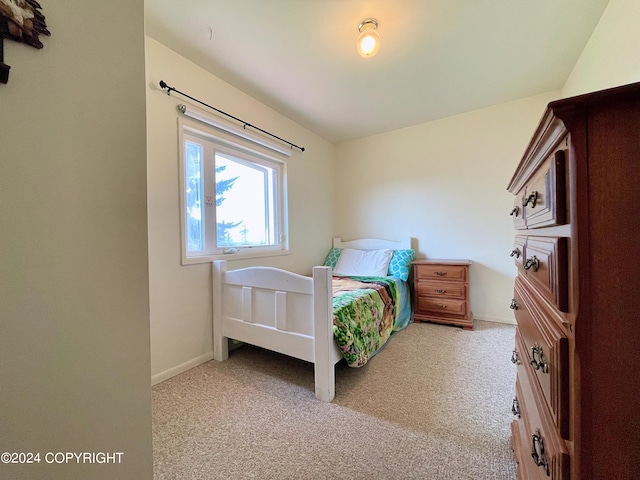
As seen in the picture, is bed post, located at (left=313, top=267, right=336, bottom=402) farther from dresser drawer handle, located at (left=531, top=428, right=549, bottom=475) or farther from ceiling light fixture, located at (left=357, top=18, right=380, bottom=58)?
ceiling light fixture, located at (left=357, top=18, right=380, bottom=58)

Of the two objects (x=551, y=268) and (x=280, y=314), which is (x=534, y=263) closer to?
(x=551, y=268)

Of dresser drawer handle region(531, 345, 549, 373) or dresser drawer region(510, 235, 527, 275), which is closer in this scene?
dresser drawer handle region(531, 345, 549, 373)

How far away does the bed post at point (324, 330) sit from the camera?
1506 mm

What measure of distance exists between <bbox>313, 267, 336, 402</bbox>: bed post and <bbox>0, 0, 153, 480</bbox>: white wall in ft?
3.14

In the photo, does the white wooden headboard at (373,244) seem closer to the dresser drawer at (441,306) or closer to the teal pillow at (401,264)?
the teal pillow at (401,264)

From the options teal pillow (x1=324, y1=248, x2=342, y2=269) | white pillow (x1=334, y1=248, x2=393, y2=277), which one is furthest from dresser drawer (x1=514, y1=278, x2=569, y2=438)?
teal pillow (x1=324, y1=248, x2=342, y2=269)

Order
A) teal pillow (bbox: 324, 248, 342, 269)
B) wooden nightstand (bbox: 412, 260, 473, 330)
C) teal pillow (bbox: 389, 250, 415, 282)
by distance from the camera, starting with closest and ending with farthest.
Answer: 1. wooden nightstand (bbox: 412, 260, 473, 330)
2. teal pillow (bbox: 389, 250, 415, 282)
3. teal pillow (bbox: 324, 248, 342, 269)

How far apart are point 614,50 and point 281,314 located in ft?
8.81

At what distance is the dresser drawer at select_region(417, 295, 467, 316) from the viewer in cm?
266

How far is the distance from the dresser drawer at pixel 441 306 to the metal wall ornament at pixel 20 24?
315cm

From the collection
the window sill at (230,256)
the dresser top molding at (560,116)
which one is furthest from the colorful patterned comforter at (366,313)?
the dresser top molding at (560,116)

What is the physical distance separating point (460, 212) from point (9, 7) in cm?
338

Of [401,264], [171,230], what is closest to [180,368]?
[171,230]

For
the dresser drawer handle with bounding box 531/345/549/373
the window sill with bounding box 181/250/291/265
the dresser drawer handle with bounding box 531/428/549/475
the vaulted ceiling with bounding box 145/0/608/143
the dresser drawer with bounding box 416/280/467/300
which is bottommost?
the dresser drawer with bounding box 416/280/467/300
